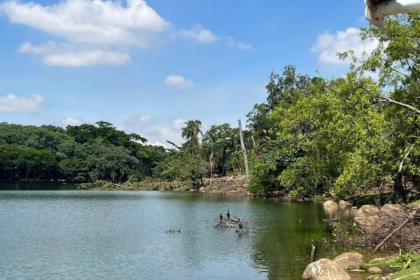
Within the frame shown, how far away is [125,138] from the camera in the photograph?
10394 centimetres

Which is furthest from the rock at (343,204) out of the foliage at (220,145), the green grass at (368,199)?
the foliage at (220,145)

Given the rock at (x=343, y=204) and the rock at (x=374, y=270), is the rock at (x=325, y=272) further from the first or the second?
the rock at (x=343, y=204)

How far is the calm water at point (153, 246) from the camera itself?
15078 mm

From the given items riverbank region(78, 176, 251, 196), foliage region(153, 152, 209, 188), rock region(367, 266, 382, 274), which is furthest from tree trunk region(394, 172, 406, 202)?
foliage region(153, 152, 209, 188)

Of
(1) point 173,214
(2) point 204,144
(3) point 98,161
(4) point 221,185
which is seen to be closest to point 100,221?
(1) point 173,214

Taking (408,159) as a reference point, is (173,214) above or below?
below

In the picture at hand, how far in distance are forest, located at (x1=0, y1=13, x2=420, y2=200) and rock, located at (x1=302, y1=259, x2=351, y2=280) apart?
630 cm

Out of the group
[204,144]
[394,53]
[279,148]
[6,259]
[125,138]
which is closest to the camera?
[394,53]

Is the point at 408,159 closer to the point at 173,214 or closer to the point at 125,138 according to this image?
the point at 173,214

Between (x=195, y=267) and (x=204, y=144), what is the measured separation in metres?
60.9

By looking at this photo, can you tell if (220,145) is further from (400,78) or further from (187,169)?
(400,78)

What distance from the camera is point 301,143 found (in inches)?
1120

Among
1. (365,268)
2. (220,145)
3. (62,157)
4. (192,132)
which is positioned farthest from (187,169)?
(365,268)

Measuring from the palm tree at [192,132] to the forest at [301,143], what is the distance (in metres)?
Answer: 0.21
